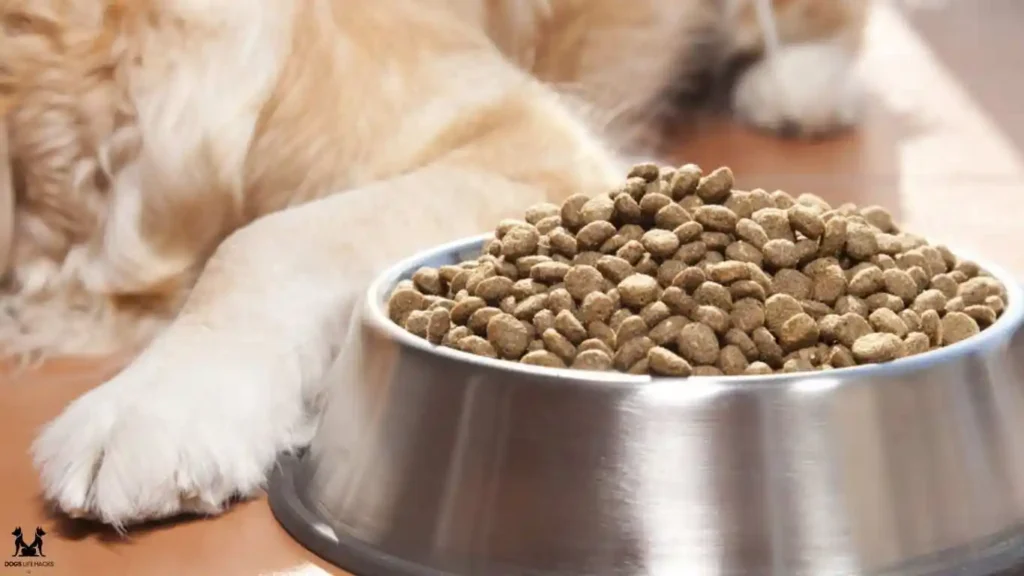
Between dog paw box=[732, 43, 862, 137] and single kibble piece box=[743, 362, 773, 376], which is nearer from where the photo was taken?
single kibble piece box=[743, 362, 773, 376]

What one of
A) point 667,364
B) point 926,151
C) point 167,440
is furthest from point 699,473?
point 926,151

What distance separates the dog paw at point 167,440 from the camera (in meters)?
0.95

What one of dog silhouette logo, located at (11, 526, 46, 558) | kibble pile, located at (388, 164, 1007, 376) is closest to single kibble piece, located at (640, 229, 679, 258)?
kibble pile, located at (388, 164, 1007, 376)

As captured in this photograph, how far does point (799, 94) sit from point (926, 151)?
0.21m

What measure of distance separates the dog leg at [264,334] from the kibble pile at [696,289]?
151mm

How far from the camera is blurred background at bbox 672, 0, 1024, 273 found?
5.65ft

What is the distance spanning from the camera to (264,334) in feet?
3.70

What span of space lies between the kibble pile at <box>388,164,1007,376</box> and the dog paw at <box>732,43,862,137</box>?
110 cm

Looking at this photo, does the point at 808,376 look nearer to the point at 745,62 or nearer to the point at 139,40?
the point at 139,40

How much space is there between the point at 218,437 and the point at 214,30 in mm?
485

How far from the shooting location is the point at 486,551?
0.83 metres

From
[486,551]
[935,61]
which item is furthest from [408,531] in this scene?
[935,61]

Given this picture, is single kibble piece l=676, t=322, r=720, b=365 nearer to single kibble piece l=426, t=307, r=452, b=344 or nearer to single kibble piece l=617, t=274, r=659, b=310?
single kibble piece l=617, t=274, r=659, b=310

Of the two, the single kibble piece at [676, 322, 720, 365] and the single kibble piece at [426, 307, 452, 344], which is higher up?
the single kibble piece at [676, 322, 720, 365]
